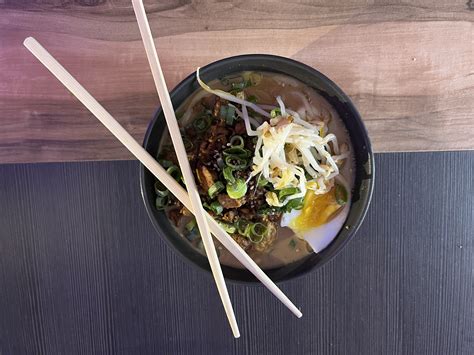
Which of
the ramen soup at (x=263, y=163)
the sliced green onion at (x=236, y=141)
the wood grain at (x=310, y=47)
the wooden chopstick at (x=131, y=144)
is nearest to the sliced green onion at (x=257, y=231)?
the ramen soup at (x=263, y=163)

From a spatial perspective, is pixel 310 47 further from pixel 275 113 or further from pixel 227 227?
pixel 227 227

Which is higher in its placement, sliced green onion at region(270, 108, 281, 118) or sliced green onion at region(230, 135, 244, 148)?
sliced green onion at region(270, 108, 281, 118)

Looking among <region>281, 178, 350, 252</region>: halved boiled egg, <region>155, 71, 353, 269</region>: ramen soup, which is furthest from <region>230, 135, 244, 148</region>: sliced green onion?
<region>281, 178, 350, 252</region>: halved boiled egg

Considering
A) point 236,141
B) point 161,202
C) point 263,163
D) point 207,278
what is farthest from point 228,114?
point 207,278

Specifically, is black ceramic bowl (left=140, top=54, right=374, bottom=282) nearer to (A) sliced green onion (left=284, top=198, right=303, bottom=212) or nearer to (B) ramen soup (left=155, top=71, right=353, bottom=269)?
(B) ramen soup (left=155, top=71, right=353, bottom=269)

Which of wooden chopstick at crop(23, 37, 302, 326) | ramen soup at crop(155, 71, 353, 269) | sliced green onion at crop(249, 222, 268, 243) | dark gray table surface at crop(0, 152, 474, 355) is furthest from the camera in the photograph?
dark gray table surface at crop(0, 152, 474, 355)

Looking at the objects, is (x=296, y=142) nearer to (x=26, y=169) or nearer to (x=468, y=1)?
(x=468, y=1)
